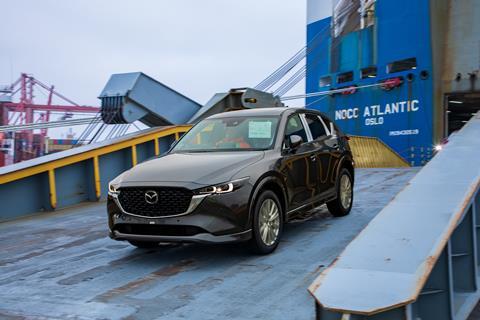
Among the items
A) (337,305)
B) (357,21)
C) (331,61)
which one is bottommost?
(337,305)

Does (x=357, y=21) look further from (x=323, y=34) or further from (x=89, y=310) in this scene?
(x=89, y=310)

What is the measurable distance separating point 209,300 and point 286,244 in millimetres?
1875

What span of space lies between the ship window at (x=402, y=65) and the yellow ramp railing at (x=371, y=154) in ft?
16.0

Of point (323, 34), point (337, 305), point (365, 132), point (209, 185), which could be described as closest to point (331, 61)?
point (323, 34)

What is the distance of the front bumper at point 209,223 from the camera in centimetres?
473

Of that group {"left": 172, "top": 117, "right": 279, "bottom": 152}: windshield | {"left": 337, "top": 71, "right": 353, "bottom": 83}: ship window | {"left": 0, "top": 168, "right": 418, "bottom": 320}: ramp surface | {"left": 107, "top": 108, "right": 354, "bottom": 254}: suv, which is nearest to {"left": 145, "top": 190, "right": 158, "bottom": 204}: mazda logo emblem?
{"left": 107, "top": 108, "right": 354, "bottom": 254}: suv

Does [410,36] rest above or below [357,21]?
below

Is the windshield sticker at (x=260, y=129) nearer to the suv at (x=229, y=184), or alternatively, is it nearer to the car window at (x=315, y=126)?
the suv at (x=229, y=184)

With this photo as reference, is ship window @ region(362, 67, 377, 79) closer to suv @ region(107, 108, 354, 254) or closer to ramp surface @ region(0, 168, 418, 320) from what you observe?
ramp surface @ region(0, 168, 418, 320)

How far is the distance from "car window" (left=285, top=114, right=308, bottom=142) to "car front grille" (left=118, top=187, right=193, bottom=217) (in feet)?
5.64

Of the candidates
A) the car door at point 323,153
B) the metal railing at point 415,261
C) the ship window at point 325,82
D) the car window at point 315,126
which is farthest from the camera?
the ship window at point 325,82

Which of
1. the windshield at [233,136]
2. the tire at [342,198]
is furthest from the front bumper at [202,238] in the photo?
the tire at [342,198]

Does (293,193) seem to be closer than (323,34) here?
Yes

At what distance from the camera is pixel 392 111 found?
74.7ft
